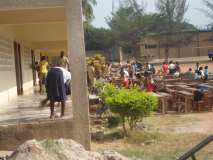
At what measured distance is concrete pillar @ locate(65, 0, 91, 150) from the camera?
1062 centimetres

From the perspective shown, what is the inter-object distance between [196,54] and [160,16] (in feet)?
24.0

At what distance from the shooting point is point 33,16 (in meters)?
13.3

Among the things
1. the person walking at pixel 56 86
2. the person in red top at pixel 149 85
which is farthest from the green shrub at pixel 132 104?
the person in red top at pixel 149 85

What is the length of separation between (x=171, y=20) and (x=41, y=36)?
45.7 metres

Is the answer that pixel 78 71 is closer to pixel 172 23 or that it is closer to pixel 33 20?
pixel 33 20

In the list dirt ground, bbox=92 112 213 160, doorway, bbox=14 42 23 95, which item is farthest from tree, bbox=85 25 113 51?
dirt ground, bbox=92 112 213 160

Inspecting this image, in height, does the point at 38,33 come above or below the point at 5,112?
above

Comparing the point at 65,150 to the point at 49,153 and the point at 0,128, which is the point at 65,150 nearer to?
the point at 49,153

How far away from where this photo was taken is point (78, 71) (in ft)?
35.3

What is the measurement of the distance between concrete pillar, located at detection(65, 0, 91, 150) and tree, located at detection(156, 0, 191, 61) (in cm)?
5268

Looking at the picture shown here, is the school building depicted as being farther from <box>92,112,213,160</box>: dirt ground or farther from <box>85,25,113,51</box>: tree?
<box>85,25,113,51</box>: tree

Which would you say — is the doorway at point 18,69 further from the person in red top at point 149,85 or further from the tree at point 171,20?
the tree at point 171,20

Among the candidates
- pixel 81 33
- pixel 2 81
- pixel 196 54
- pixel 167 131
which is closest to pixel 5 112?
pixel 2 81

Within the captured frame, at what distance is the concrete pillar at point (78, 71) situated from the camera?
10625 millimetres
